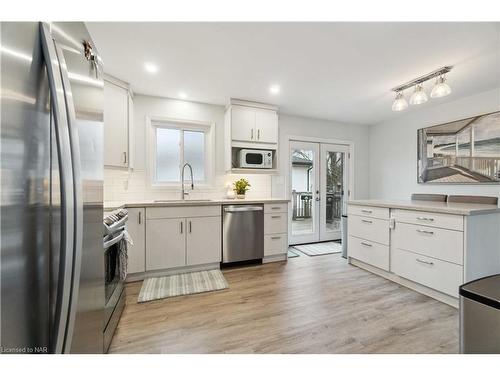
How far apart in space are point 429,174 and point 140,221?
4354 millimetres

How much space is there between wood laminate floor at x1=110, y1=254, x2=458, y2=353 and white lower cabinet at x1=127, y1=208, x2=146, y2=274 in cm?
20

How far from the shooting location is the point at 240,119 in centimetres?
321

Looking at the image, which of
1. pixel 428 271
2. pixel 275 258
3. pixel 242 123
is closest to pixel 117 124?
pixel 242 123

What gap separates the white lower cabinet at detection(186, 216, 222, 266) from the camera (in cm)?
269

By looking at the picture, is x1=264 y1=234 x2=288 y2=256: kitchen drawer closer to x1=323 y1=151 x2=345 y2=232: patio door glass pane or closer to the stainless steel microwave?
the stainless steel microwave

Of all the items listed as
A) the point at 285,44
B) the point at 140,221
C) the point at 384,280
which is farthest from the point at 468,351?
the point at 140,221

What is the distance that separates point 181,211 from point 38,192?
2.17 m

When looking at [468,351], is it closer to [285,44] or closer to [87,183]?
[87,183]

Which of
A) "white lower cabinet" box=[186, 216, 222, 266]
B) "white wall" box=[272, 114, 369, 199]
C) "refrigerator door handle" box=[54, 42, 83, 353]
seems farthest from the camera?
"white wall" box=[272, 114, 369, 199]

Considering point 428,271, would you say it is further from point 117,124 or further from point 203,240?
point 117,124

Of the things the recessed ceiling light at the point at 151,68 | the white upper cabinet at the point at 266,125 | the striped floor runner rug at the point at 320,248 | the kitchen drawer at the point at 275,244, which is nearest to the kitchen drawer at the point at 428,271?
the striped floor runner rug at the point at 320,248

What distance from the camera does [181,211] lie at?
2.65 meters

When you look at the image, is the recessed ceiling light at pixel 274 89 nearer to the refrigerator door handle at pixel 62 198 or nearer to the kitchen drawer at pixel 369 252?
the kitchen drawer at pixel 369 252

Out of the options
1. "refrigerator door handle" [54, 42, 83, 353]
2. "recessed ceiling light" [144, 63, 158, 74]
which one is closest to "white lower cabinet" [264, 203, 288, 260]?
"recessed ceiling light" [144, 63, 158, 74]
